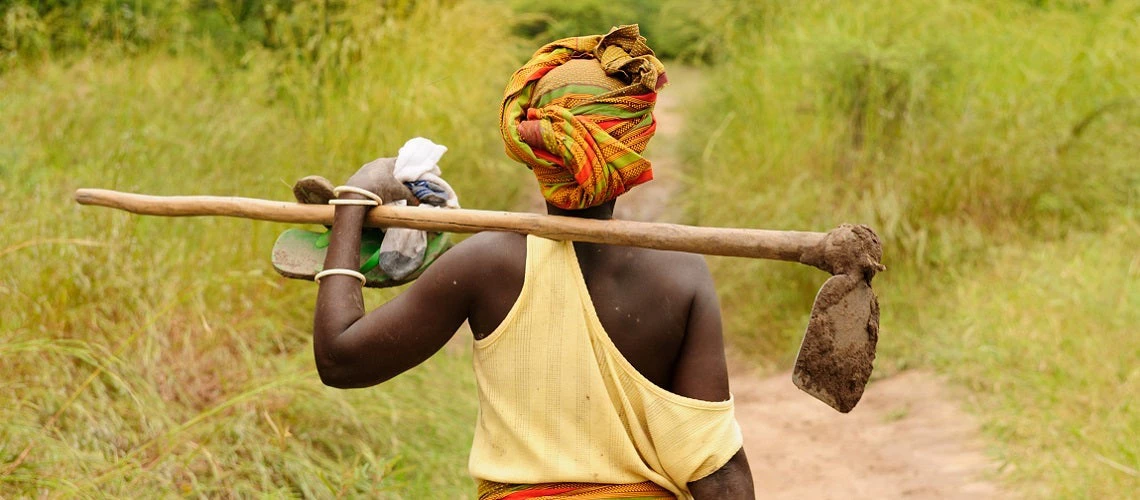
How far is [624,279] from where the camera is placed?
189 centimetres

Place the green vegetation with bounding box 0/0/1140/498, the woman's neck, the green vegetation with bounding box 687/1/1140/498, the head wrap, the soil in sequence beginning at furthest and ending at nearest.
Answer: the green vegetation with bounding box 687/1/1140/498 → the soil → the green vegetation with bounding box 0/0/1140/498 → the woman's neck → the head wrap

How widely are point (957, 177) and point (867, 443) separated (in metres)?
1.75

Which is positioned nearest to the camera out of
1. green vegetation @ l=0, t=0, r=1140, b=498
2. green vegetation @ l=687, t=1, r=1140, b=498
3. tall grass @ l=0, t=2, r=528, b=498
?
tall grass @ l=0, t=2, r=528, b=498

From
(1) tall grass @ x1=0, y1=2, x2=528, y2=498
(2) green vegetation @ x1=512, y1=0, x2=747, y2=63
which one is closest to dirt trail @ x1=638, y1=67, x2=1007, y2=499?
(1) tall grass @ x1=0, y1=2, x2=528, y2=498

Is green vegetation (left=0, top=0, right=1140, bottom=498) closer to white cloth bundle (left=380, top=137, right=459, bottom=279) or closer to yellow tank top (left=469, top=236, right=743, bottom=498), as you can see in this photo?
white cloth bundle (left=380, top=137, right=459, bottom=279)

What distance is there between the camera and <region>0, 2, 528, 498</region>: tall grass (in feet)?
11.2

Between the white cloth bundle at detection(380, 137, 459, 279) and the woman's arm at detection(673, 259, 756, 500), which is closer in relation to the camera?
the woman's arm at detection(673, 259, 756, 500)

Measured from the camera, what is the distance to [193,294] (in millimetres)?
4156

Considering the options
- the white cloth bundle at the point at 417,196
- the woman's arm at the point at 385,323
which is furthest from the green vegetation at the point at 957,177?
the woman's arm at the point at 385,323

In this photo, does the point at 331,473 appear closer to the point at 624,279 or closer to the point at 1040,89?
the point at 624,279

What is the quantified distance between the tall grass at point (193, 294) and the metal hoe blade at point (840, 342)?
53.8 inches

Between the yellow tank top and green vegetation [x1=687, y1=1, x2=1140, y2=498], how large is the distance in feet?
10.7

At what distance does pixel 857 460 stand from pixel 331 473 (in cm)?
213

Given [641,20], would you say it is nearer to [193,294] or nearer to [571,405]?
[193,294]
